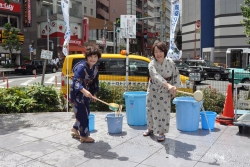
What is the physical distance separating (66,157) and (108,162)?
2.25ft

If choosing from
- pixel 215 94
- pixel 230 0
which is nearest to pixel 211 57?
pixel 230 0

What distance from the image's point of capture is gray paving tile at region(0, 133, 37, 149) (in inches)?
183

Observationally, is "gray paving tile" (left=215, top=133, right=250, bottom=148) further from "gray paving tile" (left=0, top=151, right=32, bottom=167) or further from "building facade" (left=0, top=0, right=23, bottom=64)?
"building facade" (left=0, top=0, right=23, bottom=64)

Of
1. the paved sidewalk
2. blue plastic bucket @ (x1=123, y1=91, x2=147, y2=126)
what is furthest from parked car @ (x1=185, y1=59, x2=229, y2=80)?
blue plastic bucket @ (x1=123, y1=91, x2=147, y2=126)

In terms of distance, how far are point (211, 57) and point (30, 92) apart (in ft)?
108

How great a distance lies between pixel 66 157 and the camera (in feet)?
13.4

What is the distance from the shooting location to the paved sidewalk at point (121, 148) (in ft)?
12.7

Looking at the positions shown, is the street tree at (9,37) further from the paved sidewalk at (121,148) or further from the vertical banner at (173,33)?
the paved sidewalk at (121,148)

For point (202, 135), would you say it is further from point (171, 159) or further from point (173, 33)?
point (173, 33)

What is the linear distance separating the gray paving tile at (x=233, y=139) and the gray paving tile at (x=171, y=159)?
1035 millimetres

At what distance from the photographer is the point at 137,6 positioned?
68.1 meters

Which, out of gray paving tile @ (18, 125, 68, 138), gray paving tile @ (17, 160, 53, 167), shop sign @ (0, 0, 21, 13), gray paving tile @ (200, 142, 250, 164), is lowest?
gray paving tile @ (17, 160, 53, 167)

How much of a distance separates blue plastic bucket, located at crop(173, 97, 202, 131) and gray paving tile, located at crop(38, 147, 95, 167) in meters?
2.12

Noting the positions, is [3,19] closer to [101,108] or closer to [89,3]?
[89,3]
